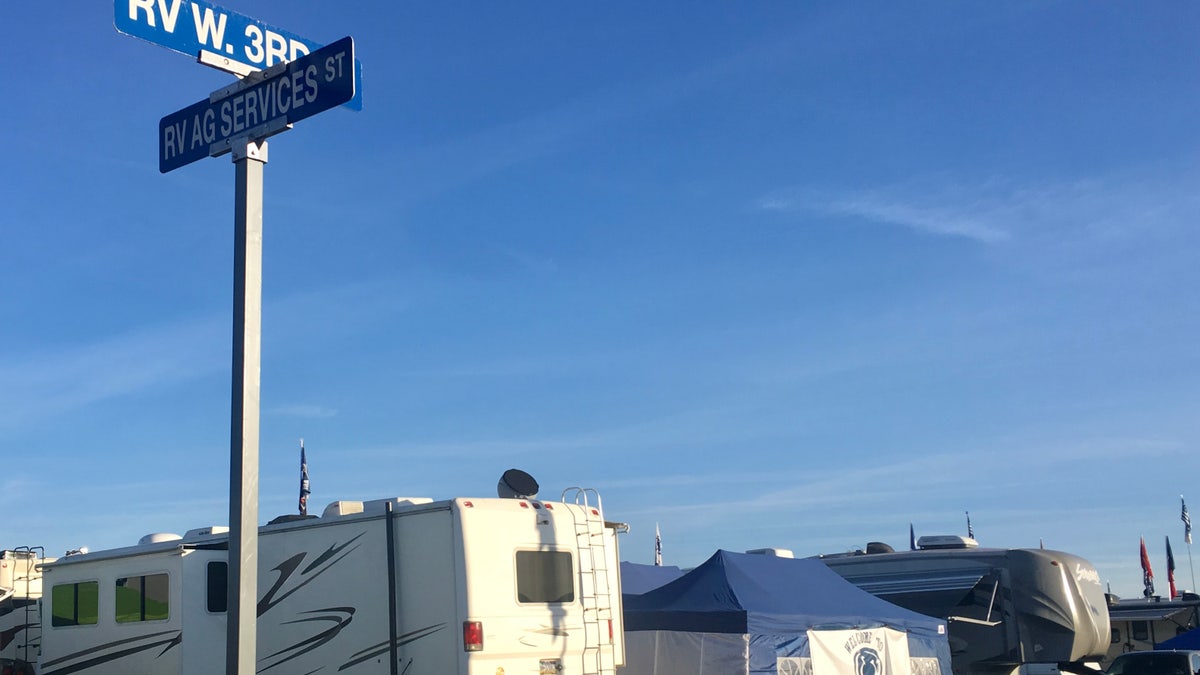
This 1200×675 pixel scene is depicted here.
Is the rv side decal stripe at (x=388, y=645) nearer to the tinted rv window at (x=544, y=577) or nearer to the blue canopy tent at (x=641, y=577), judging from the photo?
the tinted rv window at (x=544, y=577)

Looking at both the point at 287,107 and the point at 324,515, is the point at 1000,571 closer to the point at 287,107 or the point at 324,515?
the point at 324,515

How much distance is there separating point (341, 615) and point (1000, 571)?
12.3m

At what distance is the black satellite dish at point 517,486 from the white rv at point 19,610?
7.86m

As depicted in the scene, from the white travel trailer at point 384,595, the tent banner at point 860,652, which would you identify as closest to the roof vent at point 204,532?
the white travel trailer at point 384,595

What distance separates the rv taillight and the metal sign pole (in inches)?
201

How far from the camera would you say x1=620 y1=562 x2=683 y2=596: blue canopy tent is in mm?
19891

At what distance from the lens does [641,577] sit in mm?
20359

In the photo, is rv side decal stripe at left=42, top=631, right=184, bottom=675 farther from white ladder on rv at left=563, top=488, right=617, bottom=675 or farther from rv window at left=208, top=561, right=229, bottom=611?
white ladder on rv at left=563, top=488, right=617, bottom=675

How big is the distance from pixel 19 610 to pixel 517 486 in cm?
862

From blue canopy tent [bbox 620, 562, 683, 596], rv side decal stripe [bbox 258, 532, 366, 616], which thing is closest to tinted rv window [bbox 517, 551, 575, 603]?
rv side decal stripe [bbox 258, 532, 366, 616]

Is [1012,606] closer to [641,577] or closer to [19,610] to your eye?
[641,577]

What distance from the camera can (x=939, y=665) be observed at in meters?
18.3

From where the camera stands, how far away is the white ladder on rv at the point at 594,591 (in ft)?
44.7

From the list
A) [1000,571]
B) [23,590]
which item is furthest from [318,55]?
[1000,571]
